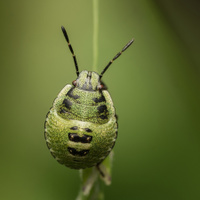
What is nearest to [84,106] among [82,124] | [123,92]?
[82,124]

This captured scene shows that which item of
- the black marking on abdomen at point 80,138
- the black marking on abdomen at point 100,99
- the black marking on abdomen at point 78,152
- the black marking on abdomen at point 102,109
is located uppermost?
the black marking on abdomen at point 100,99

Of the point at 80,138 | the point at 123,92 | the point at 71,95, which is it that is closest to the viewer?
the point at 80,138

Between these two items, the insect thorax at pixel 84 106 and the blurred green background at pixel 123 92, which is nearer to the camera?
the insect thorax at pixel 84 106

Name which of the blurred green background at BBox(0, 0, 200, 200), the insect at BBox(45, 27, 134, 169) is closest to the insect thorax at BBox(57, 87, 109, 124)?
the insect at BBox(45, 27, 134, 169)

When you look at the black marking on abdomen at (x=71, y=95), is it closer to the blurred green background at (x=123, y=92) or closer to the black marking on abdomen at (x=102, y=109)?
the black marking on abdomen at (x=102, y=109)

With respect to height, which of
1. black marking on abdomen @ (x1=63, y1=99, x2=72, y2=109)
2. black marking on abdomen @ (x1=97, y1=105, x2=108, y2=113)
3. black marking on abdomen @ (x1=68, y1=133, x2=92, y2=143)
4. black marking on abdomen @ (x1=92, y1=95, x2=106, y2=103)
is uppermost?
black marking on abdomen @ (x1=63, y1=99, x2=72, y2=109)

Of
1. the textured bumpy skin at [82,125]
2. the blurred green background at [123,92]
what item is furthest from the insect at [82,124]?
the blurred green background at [123,92]

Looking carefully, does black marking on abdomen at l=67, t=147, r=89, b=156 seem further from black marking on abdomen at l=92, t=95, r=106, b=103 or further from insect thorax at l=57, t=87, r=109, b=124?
black marking on abdomen at l=92, t=95, r=106, b=103

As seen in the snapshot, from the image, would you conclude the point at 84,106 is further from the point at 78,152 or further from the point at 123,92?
the point at 123,92

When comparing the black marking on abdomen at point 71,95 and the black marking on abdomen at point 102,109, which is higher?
the black marking on abdomen at point 71,95
